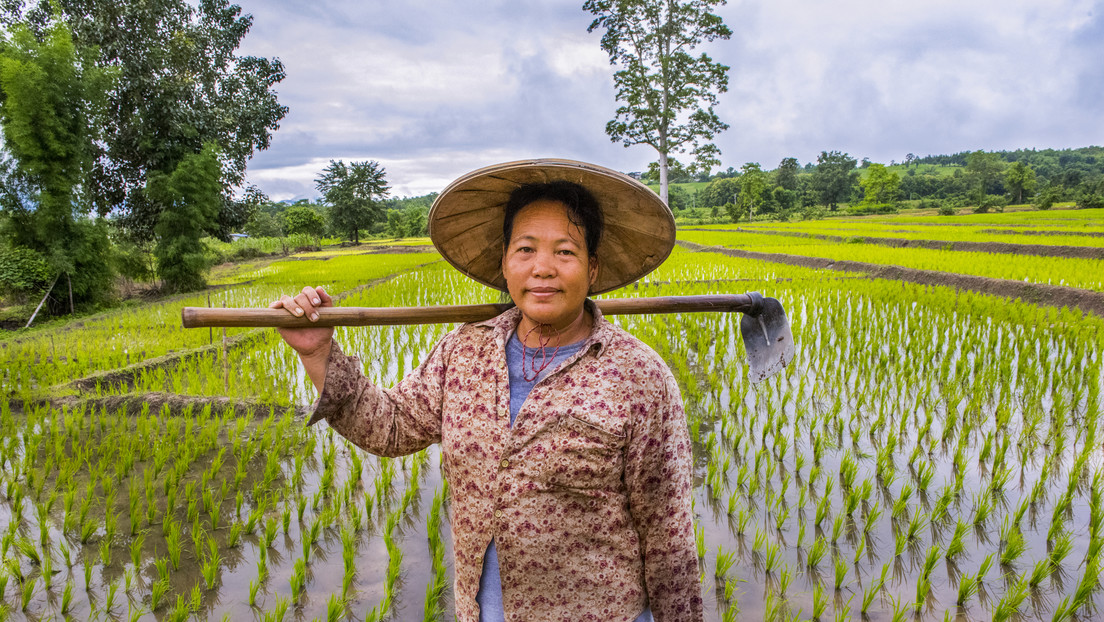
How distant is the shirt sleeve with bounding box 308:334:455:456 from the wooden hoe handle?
4.3 inches

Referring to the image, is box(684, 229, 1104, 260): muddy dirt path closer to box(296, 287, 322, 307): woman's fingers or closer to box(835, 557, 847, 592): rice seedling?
box(835, 557, 847, 592): rice seedling

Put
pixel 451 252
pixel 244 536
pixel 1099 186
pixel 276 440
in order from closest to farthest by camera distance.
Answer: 1. pixel 451 252
2. pixel 244 536
3. pixel 276 440
4. pixel 1099 186

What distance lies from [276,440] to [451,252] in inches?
114

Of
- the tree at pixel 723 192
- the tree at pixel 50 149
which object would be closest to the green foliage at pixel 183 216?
the tree at pixel 50 149

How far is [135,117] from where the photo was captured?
13.3 m

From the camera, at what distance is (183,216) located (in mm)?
13031

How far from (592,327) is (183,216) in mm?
14368

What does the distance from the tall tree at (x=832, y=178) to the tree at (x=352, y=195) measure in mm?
38753

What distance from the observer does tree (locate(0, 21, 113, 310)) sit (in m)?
9.40

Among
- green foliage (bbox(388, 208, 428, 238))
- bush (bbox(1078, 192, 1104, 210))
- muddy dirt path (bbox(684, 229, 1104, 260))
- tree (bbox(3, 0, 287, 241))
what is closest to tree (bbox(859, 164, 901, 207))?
bush (bbox(1078, 192, 1104, 210))

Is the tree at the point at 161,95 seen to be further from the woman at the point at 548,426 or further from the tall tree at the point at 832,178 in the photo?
the tall tree at the point at 832,178

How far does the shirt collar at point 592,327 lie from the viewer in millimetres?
1080

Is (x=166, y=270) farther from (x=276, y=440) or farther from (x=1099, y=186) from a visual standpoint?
(x=1099, y=186)

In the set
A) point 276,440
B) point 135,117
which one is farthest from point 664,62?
point 276,440
